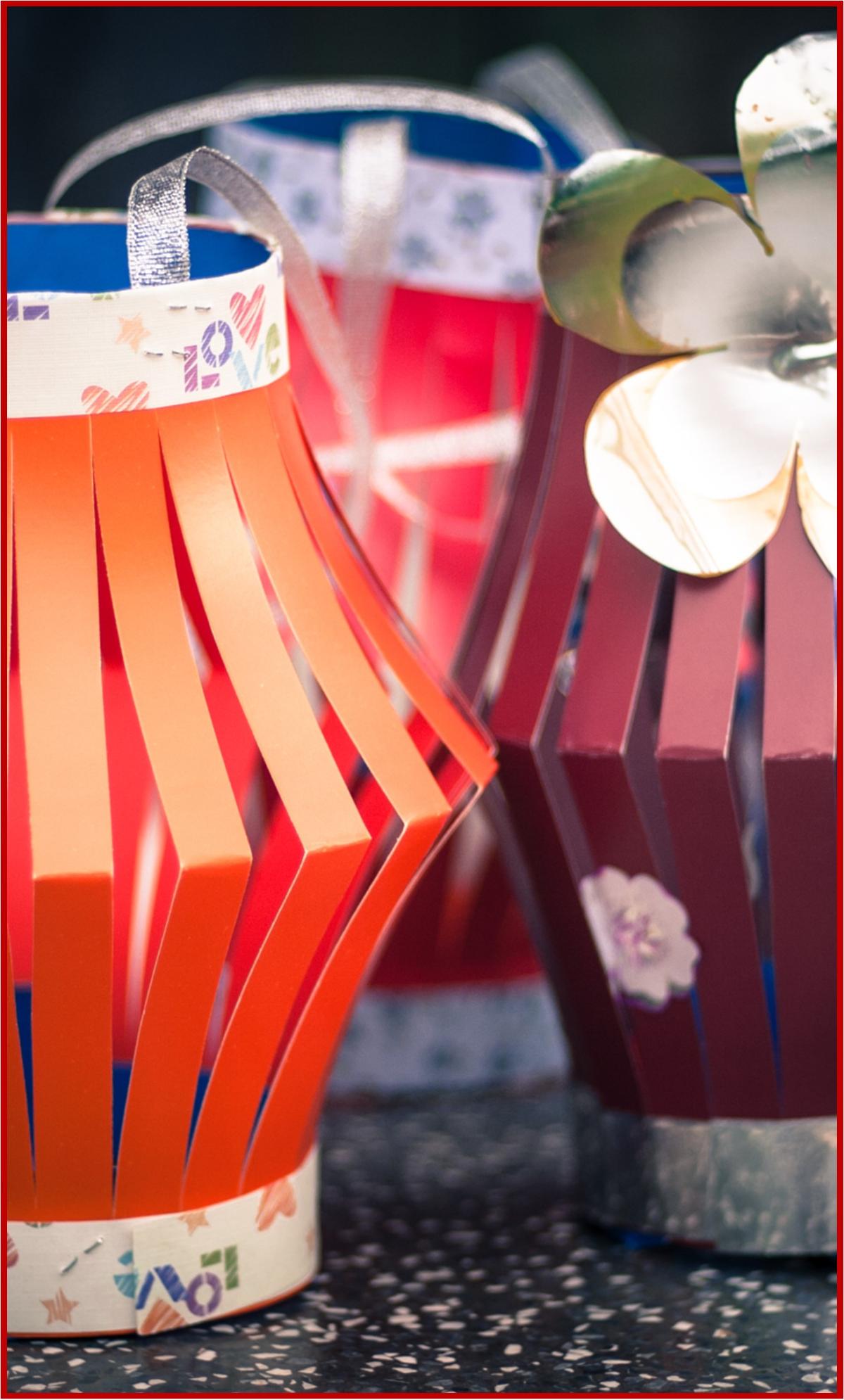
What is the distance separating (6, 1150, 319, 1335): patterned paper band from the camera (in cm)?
58

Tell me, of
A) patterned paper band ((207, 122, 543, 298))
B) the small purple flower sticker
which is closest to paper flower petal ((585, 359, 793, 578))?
the small purple flower sticker

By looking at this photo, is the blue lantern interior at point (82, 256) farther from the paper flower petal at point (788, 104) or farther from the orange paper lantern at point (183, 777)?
the paper flower petal at point (788, 104)

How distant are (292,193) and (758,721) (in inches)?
12.7

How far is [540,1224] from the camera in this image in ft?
2.28

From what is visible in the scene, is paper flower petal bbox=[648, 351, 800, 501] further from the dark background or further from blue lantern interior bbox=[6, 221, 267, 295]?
the dark background

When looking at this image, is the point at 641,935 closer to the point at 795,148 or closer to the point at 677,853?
the point at 677,853

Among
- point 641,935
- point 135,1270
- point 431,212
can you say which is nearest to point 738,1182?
point 641,935

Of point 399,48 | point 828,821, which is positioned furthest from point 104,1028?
point 399,48

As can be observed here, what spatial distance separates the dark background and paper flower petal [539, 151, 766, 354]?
0.73 metres

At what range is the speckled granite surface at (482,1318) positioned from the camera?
0.56 m

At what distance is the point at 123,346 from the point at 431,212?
0.30 meters

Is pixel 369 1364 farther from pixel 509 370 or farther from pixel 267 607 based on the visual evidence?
pixel 509 370

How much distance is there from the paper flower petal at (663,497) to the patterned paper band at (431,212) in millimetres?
215

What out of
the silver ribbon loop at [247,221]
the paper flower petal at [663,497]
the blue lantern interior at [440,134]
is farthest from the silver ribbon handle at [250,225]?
the blue lantern interior at [440,134]
